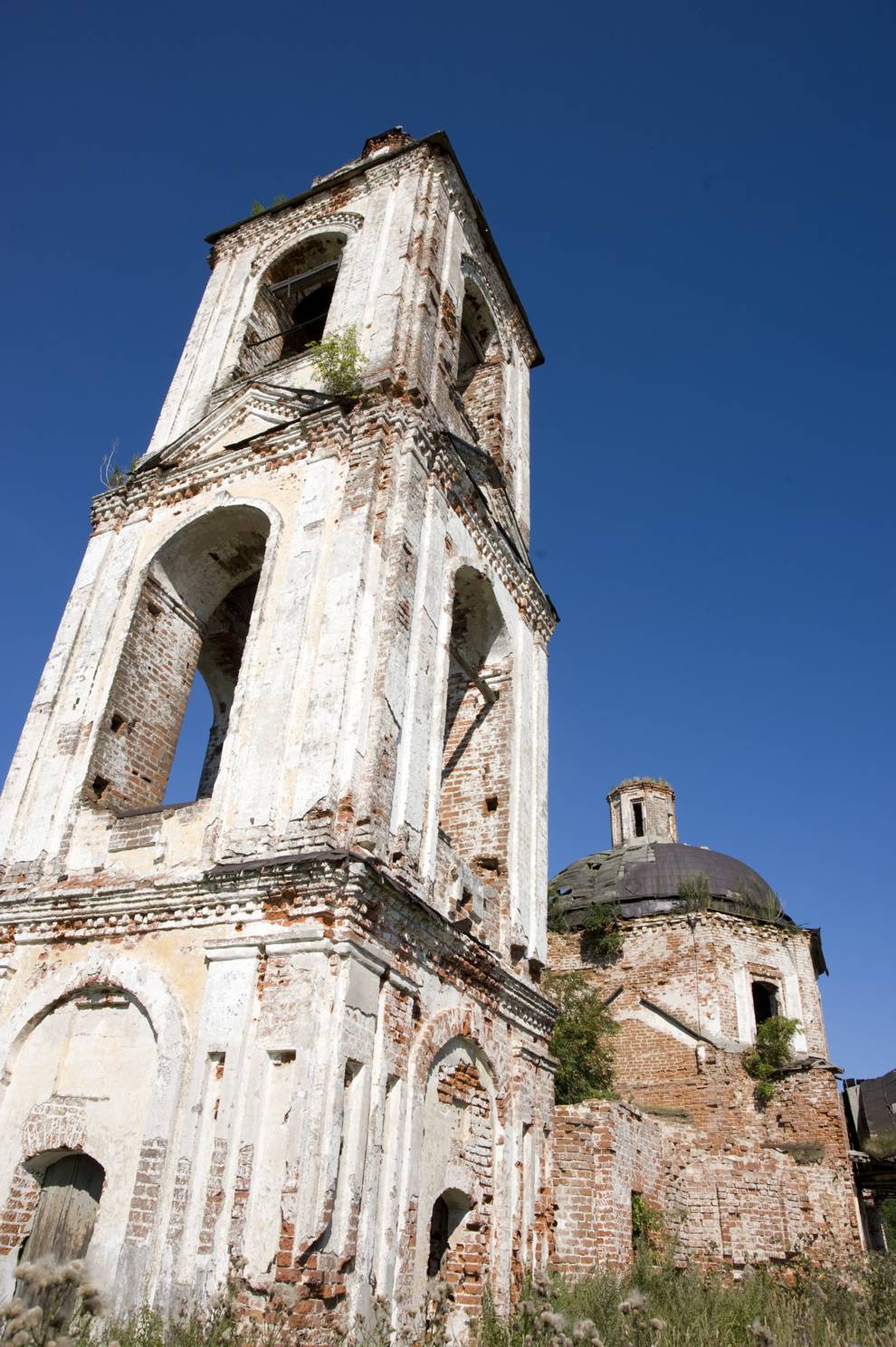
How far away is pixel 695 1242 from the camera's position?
492 inches

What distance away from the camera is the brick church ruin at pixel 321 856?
641 cm

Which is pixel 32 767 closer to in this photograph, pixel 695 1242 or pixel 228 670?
pixel 228 670

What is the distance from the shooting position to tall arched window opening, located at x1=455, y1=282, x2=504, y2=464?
14.0 meters

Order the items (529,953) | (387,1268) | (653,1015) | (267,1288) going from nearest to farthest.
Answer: (267,1288)
(387,1268)
(529,953)
(653,1015)

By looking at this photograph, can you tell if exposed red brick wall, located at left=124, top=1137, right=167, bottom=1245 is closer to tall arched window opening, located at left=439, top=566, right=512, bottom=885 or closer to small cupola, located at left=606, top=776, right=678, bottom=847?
tall arched window opening, located at left=439, top=566, right=512, bottom=885

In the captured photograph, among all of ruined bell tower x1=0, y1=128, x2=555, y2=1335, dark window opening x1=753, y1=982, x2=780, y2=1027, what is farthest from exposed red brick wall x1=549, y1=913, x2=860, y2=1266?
ruined bell tower x1=0, y1=128, x2=555, y2=1335

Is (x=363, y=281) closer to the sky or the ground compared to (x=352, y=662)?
closer to the sky

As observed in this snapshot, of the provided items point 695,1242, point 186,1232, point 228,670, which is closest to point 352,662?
point 186,1232

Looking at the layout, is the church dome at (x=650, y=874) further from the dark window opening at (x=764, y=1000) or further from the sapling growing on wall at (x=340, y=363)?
the sapling growing on wall at (x=340, y=363)

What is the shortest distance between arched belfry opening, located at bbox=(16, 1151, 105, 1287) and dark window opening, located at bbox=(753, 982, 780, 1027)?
16641mm

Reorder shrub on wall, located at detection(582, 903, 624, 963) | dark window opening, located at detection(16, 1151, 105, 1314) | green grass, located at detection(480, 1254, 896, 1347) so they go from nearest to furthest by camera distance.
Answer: green grass, located at detection(480, 1254, 896, 1347) < dark window opening, located at detection(16, 1151, 105, 1314) < shrub on wall, located at detection(582, 903, 624, 963)

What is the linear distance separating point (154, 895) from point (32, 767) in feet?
8.27

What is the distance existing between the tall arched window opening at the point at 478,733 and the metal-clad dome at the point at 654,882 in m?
11.8

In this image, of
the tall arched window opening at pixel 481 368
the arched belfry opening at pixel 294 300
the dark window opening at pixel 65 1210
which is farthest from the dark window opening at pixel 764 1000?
the dark window opening at pixel 65 1210
